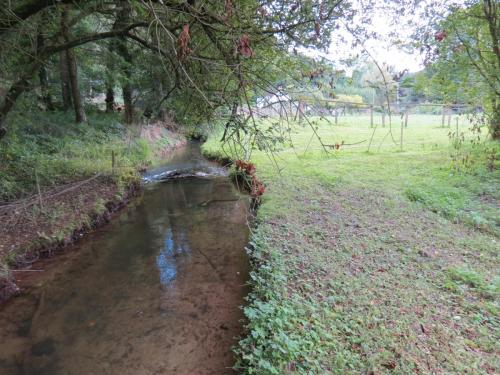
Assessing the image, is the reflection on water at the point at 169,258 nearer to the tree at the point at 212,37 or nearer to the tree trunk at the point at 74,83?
the tree at the point at 212,37

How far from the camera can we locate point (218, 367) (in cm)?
328

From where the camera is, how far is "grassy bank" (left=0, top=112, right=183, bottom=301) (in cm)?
541

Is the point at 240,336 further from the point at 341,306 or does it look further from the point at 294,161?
the point at 294,161

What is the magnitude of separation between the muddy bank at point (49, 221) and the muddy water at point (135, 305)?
218 mm

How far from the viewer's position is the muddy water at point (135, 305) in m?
3.43

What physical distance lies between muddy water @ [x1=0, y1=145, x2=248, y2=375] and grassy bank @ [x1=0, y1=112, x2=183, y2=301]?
1.38 ft

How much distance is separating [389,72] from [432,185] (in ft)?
18.3

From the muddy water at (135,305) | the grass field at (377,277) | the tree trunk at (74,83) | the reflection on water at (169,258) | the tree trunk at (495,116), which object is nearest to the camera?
the grass field at (377,277)

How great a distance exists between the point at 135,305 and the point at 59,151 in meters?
6.92

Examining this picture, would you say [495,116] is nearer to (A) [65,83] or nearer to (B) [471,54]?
(B) [471,54]

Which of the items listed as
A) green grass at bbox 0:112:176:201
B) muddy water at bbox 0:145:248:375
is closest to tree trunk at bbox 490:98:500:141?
muddy water at bbox 0:145:248:375

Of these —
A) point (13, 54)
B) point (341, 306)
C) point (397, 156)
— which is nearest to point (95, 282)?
point (341, 306)

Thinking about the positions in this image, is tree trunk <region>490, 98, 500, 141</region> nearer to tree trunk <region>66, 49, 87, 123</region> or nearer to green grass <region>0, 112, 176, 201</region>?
green grass <region>0, 112, 176, 201</region>

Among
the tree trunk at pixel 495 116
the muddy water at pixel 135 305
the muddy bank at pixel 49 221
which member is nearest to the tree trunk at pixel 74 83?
the muddy bank at pixel 49 221
